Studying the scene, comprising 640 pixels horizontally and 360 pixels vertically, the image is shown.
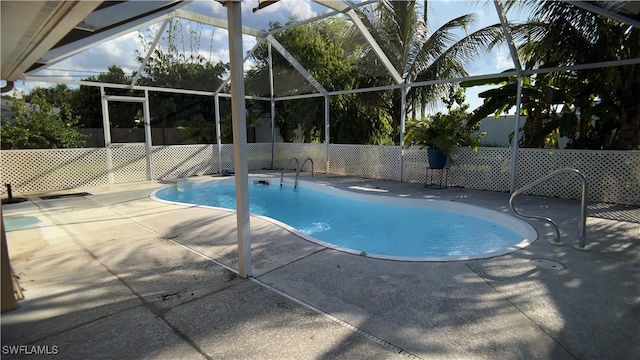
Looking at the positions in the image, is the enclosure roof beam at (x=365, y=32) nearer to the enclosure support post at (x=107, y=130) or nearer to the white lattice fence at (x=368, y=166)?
the white lattice fence at (x=368, y=166)

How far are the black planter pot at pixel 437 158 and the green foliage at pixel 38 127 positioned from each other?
997 centimetres

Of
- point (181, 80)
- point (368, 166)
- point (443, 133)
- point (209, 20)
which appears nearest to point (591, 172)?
point (443, 133)

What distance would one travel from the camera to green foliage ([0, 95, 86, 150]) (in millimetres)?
8195

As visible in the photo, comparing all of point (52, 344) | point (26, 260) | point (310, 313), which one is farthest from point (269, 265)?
point (26, 260)

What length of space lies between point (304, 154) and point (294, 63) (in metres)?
3.53

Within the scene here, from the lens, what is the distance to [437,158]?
325 inches

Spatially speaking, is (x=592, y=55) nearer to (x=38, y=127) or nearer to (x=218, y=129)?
(x=218, y=129)

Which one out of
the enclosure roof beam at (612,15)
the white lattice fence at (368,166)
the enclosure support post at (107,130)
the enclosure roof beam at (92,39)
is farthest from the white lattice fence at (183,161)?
the enclosure roof beam at (612,15)

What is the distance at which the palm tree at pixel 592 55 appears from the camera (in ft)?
20.7

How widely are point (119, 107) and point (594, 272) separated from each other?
40.2 ft

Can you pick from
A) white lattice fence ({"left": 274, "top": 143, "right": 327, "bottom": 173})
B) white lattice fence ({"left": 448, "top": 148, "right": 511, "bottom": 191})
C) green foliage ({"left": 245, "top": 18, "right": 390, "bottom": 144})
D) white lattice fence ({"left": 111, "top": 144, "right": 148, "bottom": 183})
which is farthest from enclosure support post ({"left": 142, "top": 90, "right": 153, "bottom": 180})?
white lattice fence ({"left": 448, "top": 148, "right": 511, "bottom": 191})

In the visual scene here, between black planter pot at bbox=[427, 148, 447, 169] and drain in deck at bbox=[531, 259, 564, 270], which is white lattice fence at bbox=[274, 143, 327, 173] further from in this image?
drain in deck at bbox=[531, 259, 564, 270]

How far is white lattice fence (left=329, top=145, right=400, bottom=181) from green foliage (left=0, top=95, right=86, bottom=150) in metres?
7.96

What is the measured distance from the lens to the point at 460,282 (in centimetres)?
305
